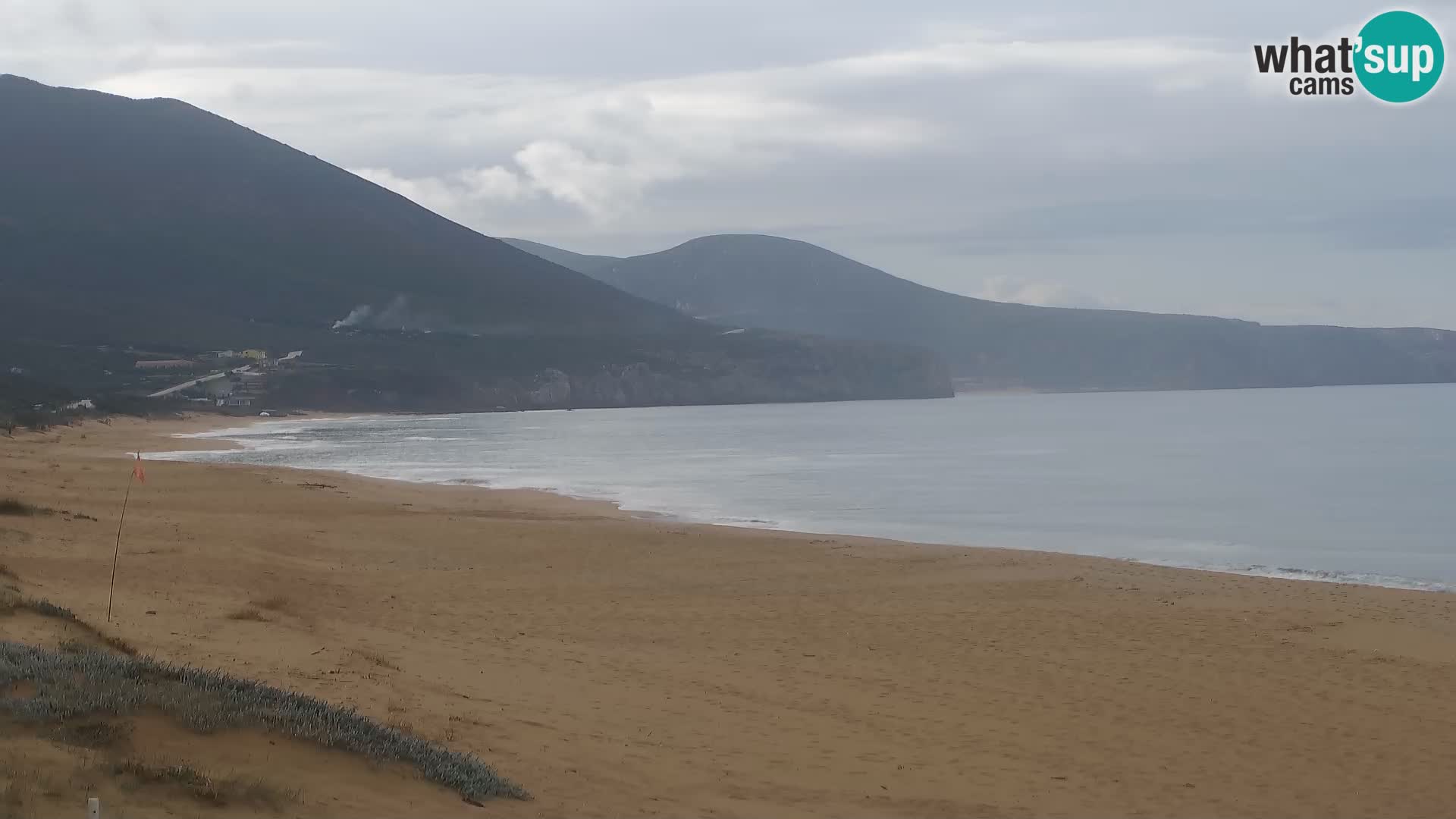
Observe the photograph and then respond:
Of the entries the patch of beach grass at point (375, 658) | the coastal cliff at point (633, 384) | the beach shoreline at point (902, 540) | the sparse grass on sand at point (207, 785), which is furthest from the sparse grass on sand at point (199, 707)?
the coastal cliff at point (633, 384)

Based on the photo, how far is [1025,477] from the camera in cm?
4575

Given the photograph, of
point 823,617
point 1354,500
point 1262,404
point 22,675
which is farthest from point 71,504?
point 1262,404

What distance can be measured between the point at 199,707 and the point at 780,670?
617cm

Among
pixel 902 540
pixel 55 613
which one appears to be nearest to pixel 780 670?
pixel 55 613

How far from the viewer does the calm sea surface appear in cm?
2661

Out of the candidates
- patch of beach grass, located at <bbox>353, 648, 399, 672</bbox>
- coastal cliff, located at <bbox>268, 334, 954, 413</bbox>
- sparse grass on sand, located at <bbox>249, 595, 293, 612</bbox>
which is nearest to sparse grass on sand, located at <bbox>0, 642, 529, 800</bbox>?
patch of beach grass, located at <bbox>353, 648, 399, 672</bbox>

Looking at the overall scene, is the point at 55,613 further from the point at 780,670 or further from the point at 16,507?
the point at 16,507

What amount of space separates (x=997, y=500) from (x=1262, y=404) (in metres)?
129

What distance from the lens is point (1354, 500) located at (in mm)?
36594

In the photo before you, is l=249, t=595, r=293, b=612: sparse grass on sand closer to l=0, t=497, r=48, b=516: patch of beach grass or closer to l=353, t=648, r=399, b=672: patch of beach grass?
l=353, t=648, r=399, b=672: patch of beach grass

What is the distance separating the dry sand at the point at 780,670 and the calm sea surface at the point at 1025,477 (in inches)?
283

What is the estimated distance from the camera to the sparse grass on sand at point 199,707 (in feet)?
21.5

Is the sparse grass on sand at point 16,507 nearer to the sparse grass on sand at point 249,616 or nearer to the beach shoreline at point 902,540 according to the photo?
the sparse grass on sand at point 249,616

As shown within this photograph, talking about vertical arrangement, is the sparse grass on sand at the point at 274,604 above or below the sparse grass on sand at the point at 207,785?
below
